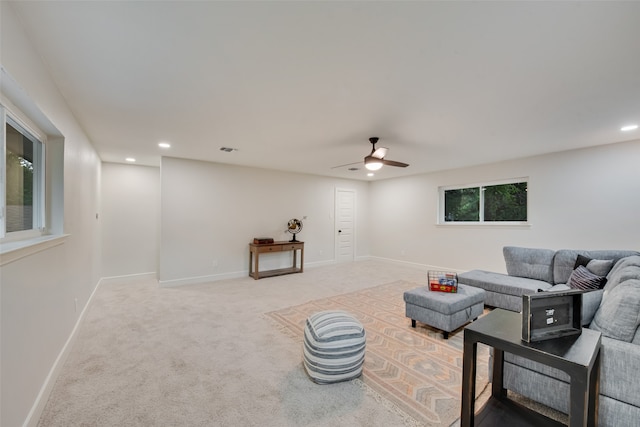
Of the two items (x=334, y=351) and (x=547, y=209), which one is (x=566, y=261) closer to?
(x=547, y=209)

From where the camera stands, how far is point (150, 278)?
5582mm

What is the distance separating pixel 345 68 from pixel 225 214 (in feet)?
14.2

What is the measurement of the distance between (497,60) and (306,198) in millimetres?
5223

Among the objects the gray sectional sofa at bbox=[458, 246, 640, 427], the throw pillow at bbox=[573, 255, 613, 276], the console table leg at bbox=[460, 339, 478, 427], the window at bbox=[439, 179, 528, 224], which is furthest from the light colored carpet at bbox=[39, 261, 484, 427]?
the window at bbox=[439, 179, 528, 224]

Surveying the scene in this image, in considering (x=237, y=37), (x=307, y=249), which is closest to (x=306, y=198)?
(x=307, y=249)

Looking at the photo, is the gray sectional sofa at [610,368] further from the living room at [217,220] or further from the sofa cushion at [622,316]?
the living room at [217,220]

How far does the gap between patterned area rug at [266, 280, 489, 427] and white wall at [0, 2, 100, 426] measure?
1999 millimetres

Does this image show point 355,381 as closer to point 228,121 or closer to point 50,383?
point 50,383

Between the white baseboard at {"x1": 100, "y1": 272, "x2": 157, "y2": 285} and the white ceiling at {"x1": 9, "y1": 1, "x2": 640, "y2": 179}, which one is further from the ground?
the white ceiling at {"x1": 9, "y1": 1, "x2": 640, "y2": 179}

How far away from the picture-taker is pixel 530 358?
1.33 metres

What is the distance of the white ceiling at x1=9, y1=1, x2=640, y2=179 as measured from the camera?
59.0 inches

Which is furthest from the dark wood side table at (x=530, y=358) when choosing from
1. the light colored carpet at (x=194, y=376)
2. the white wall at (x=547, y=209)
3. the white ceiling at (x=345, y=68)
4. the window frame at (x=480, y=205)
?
the window frame at (x=480, y=205)

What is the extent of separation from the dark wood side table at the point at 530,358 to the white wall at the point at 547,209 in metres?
3.81

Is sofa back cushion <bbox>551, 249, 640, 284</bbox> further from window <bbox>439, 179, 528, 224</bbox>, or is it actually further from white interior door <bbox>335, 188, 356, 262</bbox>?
white interior door <bbox>335, 188, 356, 262</bbox>
